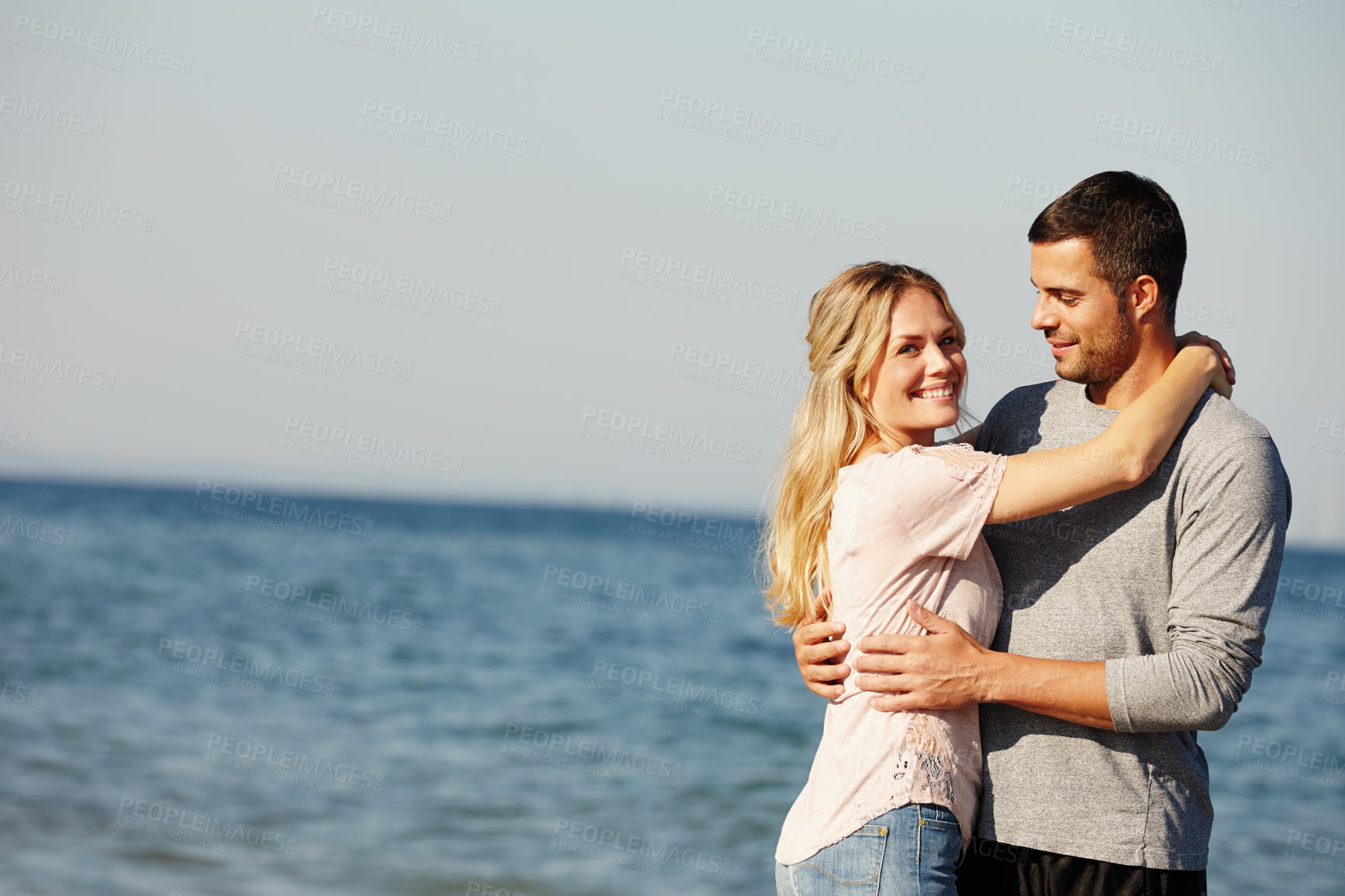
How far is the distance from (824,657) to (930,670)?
26 cm

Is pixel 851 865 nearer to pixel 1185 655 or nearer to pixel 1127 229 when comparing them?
pixel 1185 655

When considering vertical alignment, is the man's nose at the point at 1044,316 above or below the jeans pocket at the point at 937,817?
above

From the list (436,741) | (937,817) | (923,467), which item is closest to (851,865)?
(937,817)

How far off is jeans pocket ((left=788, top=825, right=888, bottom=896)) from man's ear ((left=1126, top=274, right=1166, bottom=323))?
4.13 ft

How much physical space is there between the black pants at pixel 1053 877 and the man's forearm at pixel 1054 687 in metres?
0.32

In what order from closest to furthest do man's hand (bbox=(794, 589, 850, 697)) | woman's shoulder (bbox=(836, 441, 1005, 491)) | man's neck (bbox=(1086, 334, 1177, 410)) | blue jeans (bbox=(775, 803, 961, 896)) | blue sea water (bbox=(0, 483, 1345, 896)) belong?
blue jeans (bbox=(775, 803, 961, 896))
woman's shoulder (bbox=(836, 441, 1005, 491))
man's hand (bbox=(794, 589, 850, 697))
man's neck (bbox=(1086, 334, 1177, 410))
blue sea water (bbox=(0, 483, 1345, 896))

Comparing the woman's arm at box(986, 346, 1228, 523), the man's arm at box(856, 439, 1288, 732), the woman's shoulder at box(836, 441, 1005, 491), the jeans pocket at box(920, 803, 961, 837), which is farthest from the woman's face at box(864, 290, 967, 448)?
the jeans pocket at box(920, 803, 961, 837)

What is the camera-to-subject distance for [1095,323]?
2293 millimetres

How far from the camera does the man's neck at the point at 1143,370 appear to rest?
2.34m

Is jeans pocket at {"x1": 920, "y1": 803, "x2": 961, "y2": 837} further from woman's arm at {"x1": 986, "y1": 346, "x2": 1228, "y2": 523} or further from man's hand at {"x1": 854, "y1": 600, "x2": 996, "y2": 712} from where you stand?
woman's arm at {"x1": 986, "y1": 346, "x2": 1228, "y2": 523}

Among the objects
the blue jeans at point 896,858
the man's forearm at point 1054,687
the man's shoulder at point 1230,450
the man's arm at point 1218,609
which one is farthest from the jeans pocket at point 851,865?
the man's shoulder at point 1230,450

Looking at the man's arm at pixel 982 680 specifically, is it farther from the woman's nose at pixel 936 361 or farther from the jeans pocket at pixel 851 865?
the woman's nose at pixel 936 361

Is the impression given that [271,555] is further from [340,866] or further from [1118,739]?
[1118,739]

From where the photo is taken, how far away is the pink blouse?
207cm
